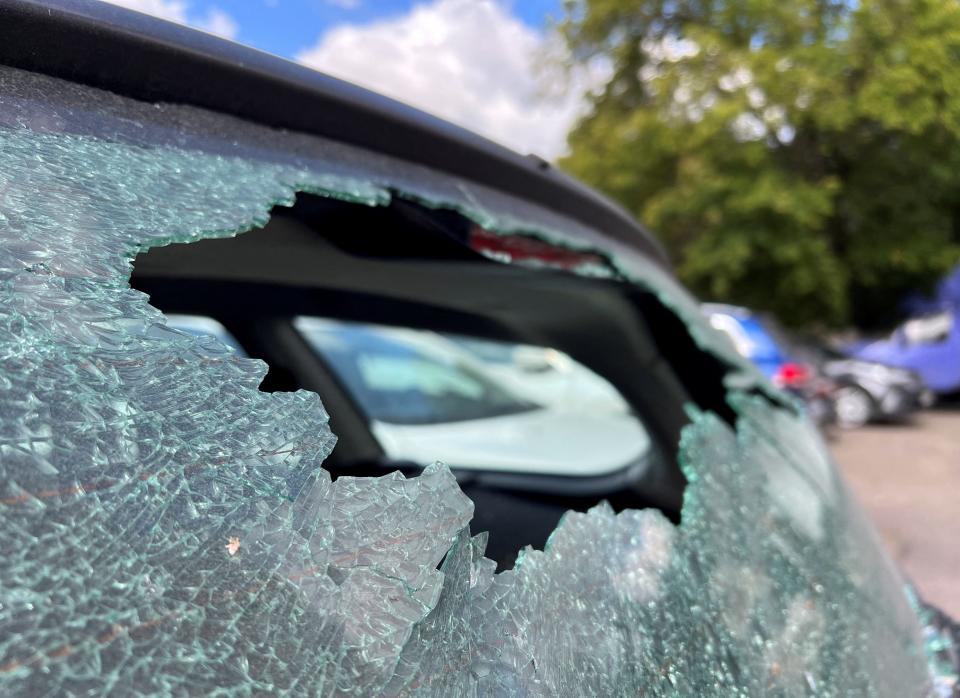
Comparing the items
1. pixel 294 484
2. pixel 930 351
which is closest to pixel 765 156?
pixel 930 351

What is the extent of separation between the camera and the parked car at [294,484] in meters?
0.57

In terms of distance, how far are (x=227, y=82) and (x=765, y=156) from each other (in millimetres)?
13274

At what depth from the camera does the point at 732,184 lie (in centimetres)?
1283

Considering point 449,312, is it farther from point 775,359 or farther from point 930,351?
point 930,351

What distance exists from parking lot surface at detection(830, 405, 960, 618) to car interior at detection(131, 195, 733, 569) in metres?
1.82

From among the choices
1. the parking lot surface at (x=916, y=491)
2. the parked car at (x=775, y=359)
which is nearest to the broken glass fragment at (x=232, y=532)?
the parking lot surface at (x=916, y=491)

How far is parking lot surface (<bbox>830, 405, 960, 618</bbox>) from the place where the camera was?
4.40 meters

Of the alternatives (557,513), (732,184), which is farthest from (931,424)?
(557,513)

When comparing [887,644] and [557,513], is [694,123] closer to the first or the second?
[557,513]

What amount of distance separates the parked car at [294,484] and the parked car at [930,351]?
11040mm

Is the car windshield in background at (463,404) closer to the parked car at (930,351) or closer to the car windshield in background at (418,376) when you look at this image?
the car windshield in background at (418,376)

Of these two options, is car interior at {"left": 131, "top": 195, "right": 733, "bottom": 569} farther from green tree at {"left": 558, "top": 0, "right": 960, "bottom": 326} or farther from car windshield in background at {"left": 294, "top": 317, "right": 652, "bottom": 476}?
green tree at {"left": 558, "top": 0, "right": 960, "bottom": 326}

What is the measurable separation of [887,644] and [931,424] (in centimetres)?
1049

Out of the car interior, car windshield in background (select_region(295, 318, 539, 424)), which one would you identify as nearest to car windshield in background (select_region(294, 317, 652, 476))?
car windshield in background (select_region(295, 318, 539, 424))
